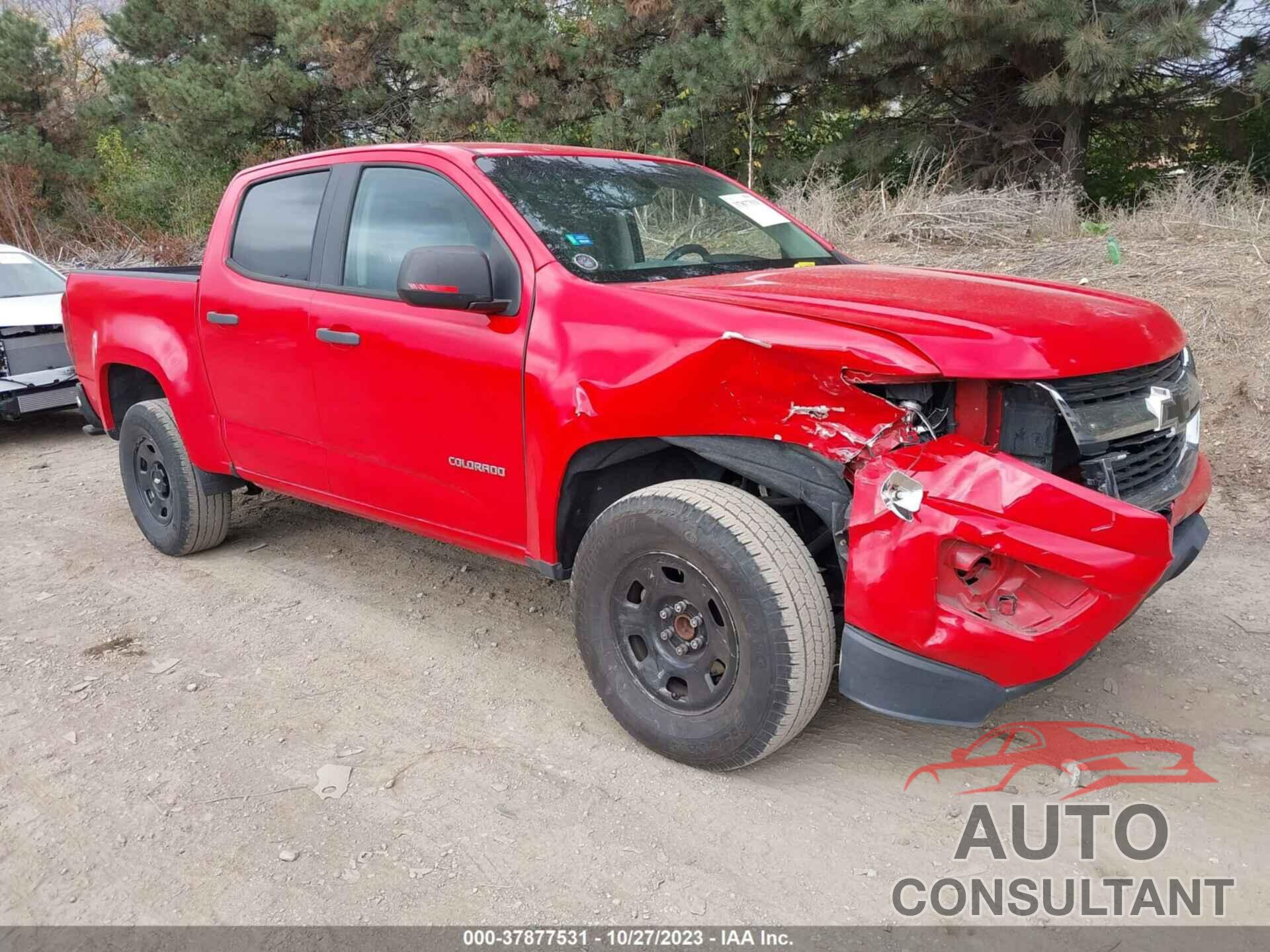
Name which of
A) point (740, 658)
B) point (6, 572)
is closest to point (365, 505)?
point (740, 658)

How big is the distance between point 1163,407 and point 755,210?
73.4 inches

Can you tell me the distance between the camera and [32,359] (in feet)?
25.5

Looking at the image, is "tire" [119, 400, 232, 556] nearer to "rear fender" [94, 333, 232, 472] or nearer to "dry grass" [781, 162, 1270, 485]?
"rear fender" [94, 333, 232, 472]

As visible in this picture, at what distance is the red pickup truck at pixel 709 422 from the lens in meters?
2.43

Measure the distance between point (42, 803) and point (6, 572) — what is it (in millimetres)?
2430

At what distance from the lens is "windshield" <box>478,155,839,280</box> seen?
330cm

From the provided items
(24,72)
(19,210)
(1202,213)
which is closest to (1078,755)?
(1202,213)

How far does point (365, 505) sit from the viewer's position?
3865mm

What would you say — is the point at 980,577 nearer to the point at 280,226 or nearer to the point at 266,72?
the point at 280,226

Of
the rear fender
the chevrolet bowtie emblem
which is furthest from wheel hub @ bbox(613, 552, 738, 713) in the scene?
the rear fender

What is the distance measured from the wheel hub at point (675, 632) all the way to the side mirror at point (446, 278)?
0.99 meters

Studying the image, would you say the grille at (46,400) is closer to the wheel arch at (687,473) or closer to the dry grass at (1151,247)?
the wheel arch at (687,473)

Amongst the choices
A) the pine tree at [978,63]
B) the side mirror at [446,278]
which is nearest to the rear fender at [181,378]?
the side mirror at [446,278]
